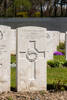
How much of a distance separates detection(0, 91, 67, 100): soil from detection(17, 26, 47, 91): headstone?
257 millimetres

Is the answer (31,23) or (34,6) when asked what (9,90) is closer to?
(31,23)

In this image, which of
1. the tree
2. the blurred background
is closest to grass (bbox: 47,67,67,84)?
the blurred background

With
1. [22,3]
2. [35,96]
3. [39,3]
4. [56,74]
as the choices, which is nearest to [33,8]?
[39,3]

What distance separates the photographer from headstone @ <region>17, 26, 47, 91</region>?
6.04 m

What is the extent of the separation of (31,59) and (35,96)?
81cm

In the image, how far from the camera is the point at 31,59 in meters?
6.16

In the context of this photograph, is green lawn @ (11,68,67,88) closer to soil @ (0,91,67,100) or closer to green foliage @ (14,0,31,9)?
soil @ (0,91,67,100)

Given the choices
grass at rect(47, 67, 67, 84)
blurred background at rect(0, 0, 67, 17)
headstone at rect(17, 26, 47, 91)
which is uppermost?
blurred background at rect(0, 0, 67, 17)

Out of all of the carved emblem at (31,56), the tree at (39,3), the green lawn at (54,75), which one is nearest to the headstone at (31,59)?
the carved emblem at (31,56)

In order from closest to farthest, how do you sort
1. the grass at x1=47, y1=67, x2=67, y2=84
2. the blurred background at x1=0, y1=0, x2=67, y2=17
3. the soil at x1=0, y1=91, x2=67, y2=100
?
1. the soil at x1=0, y1=91, x2=67, y2=100
2. the grass at x1=47, y1=67, x2=67, y2=84
3. the blurred background at x1=0, y1=0, x2=67, y2=17

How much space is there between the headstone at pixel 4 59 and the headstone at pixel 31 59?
22cm

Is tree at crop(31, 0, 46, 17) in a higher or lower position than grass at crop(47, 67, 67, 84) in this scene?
higher

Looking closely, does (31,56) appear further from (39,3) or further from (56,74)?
(39,3)

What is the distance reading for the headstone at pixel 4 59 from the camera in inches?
238
